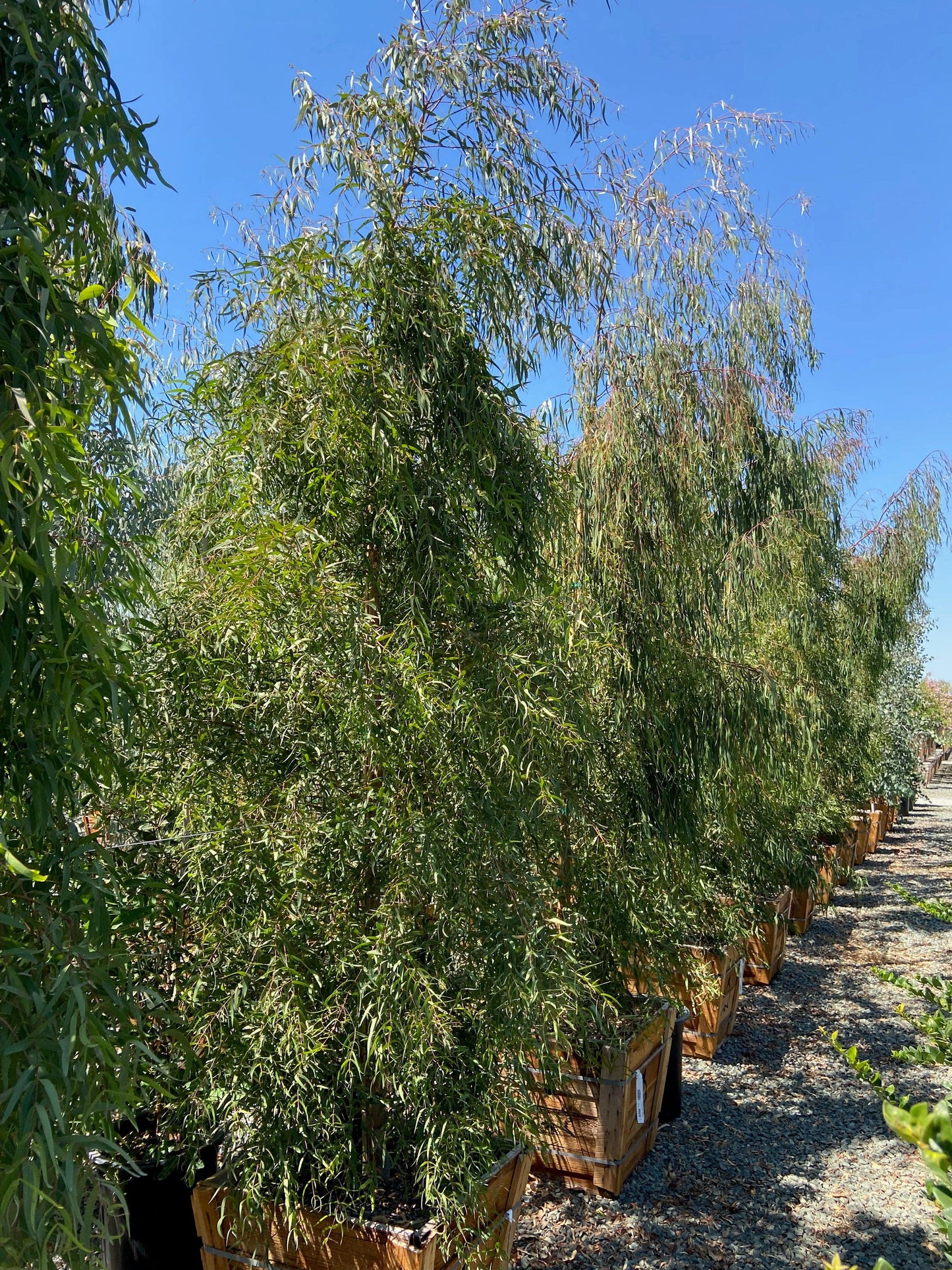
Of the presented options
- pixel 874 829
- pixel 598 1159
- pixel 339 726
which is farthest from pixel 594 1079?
pixel 874 829

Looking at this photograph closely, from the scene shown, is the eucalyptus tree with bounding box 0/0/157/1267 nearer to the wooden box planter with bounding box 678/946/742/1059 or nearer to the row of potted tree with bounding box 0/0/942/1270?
the row of potted tree with bounding box 0/0/942/1270

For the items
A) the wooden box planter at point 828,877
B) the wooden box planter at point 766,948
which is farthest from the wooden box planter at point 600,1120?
the wooden box planter at point 828,877

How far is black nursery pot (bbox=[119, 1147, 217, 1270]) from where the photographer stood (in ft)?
7.73

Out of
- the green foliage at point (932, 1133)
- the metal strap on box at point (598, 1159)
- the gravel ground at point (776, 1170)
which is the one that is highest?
the green foliage at point (932, 1133)

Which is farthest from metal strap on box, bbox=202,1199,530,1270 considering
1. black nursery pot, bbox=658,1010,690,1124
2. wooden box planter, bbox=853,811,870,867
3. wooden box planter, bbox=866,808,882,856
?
wooden box planter, bbox=866,808,882,856

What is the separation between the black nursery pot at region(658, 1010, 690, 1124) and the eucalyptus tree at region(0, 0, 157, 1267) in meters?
2.93

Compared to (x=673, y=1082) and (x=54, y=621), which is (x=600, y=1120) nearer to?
(x=673, y=1082)

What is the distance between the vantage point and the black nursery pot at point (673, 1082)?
3857mm

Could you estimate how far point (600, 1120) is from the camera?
3201 mm

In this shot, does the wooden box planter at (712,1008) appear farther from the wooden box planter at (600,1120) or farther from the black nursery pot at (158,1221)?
the black nursery pot at (158,1221)

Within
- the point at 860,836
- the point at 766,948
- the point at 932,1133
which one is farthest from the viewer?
the point at 860,836

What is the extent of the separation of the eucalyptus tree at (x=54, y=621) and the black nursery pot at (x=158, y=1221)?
1134mm

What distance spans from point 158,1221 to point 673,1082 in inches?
90.4

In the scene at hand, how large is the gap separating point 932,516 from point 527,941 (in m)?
8.02
